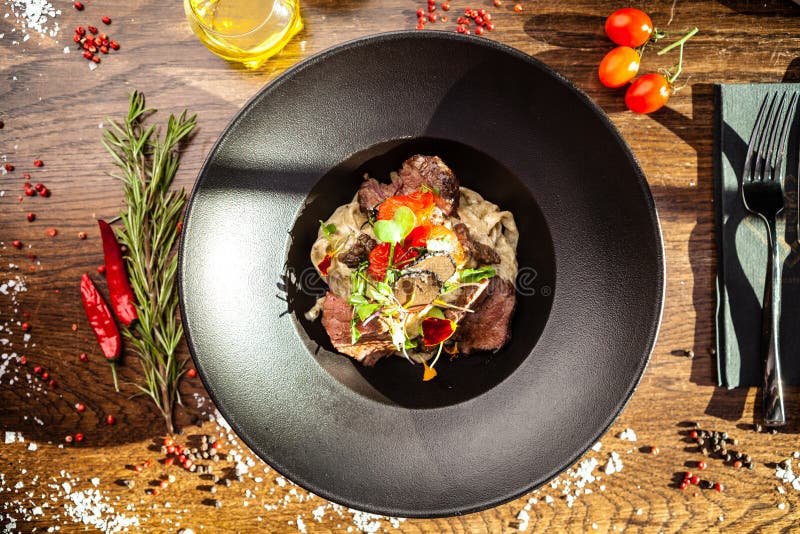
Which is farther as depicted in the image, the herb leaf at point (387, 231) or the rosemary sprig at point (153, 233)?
the rosemary sprig at point (153, 233)

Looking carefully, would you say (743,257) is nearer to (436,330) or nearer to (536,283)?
(536,283)

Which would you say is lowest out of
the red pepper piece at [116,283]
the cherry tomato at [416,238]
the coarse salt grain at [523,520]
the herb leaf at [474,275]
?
the coarse salt grain at [523,520]

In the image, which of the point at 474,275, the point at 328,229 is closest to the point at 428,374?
the point at 474,275

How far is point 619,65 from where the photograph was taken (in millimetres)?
2752

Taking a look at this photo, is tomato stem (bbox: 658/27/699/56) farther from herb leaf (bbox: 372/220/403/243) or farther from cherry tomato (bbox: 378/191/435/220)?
herb leaf (bbox: 372/220/403/243)

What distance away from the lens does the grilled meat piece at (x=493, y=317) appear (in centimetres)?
266

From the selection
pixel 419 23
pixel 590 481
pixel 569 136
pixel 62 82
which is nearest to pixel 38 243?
pixel 62 82

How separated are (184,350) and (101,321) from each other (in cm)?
46

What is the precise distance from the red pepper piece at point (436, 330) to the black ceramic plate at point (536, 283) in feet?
0.87

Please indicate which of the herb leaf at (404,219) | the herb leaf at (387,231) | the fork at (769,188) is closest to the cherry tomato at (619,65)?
the fork at (769,188)

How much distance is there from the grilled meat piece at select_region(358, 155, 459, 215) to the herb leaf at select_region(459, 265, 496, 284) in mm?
319

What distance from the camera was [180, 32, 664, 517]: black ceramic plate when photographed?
2422mm

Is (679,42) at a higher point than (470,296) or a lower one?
higher

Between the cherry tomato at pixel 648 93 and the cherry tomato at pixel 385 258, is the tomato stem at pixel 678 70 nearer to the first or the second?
the cherry tomato at pixel 648 93
